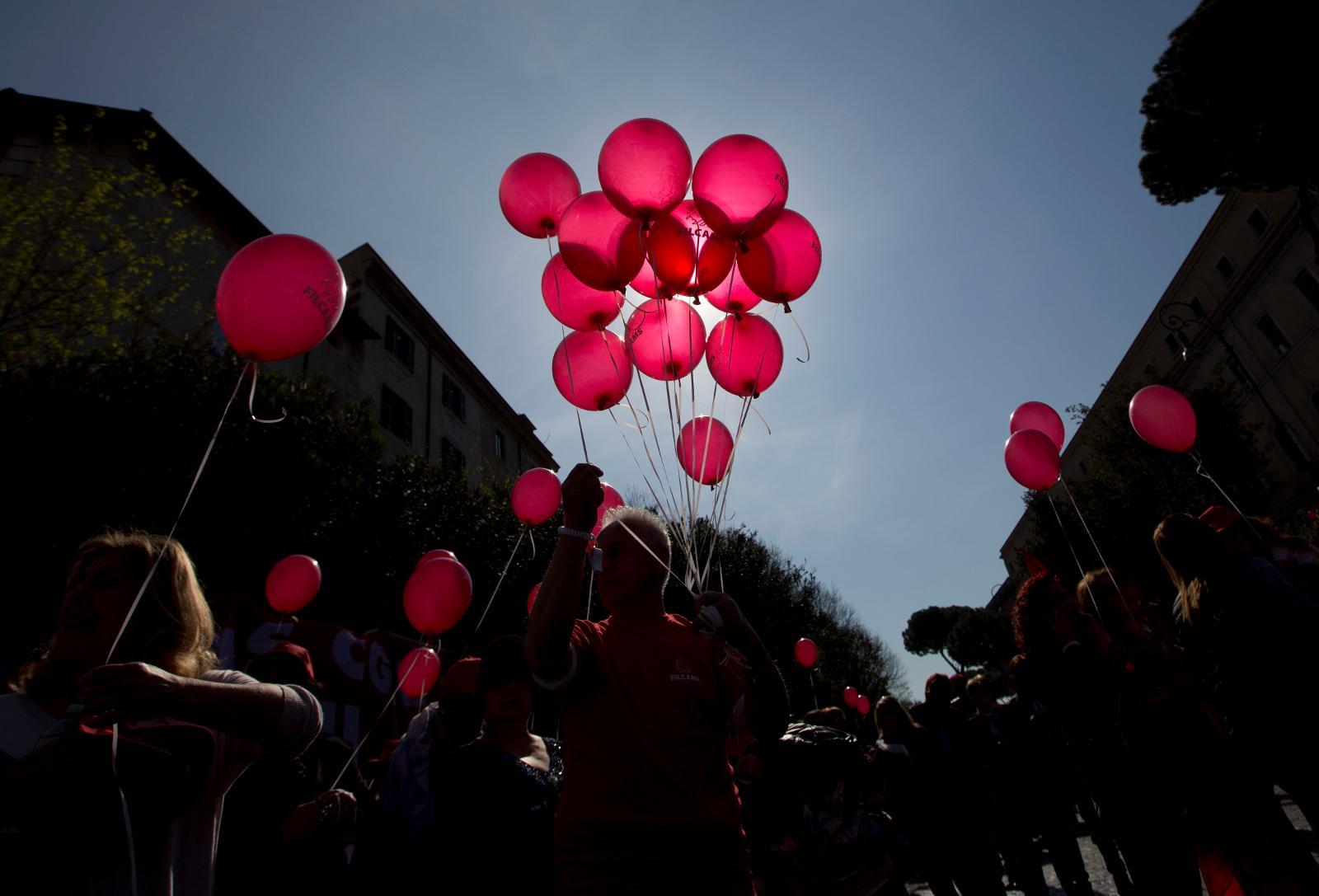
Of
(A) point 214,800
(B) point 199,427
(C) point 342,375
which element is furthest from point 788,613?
(A) point 214,800

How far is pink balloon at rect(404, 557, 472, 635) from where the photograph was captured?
597 centimetres

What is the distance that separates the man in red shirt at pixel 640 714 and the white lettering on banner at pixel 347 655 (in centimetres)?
698

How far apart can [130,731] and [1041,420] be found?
7.25 m

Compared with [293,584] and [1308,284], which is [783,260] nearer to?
[293,584]

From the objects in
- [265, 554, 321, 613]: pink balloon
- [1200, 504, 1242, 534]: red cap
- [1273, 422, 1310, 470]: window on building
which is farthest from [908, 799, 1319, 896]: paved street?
[1273, 422, 1310, 470]: window on building

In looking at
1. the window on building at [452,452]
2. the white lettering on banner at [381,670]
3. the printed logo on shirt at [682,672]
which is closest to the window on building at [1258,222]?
the window on building at [452,452]

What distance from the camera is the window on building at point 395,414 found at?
711 inches

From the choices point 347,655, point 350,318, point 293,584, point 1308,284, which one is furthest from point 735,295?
point 1308,284

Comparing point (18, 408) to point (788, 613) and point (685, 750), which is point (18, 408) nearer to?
point (685, 750)

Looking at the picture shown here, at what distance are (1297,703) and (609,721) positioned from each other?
2907 millimetres

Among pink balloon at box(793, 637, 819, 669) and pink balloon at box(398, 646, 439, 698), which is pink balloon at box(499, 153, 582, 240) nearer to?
pink balloon at box(398, 646, 439, 698)

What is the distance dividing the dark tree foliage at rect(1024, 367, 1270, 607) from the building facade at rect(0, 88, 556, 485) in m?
19.2

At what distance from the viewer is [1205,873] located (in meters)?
3.04

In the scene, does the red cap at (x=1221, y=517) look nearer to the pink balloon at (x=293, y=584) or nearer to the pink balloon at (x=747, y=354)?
the pink balloon at (x=747, y=354)
